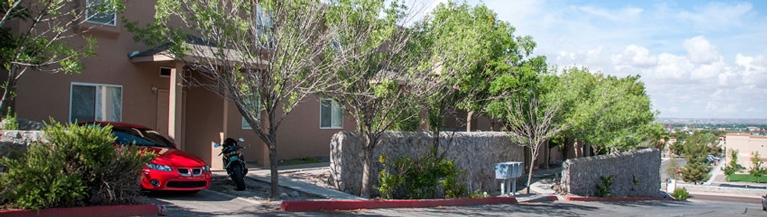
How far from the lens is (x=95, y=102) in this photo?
47.8 ft

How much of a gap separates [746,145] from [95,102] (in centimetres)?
10372

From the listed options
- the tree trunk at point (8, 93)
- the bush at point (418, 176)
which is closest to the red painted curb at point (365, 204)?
the bush at point (418, 176)

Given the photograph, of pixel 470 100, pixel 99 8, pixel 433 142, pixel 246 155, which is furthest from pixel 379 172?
pixel 99 8

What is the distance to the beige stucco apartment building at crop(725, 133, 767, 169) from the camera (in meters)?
93.9

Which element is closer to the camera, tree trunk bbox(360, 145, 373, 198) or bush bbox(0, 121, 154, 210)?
bush bbox(0, 121, 154, 210)

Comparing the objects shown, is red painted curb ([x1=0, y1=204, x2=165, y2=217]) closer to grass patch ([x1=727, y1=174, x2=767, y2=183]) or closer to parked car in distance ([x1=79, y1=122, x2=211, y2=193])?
parked car in distance ([x1=79, y1=122, x2=211, y2=193])

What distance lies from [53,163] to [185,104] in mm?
8621

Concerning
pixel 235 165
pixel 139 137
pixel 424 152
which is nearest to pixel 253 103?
pixel 235 165

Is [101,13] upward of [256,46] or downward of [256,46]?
upward

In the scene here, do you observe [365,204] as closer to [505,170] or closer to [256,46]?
[256,46]

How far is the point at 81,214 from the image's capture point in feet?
28.1

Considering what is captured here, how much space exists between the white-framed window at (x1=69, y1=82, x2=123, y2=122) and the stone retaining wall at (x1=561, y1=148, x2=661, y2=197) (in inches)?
568

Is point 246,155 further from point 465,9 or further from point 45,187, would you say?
point 45,187

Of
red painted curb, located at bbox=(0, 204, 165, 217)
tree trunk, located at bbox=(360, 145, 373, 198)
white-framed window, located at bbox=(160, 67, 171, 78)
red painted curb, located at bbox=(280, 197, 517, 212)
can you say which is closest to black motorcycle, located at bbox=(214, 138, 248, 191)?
red painted curb, located at bbox=(280, 197, 517, 212)
